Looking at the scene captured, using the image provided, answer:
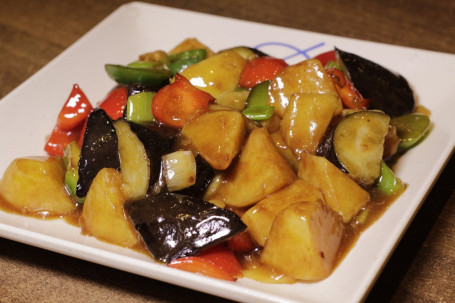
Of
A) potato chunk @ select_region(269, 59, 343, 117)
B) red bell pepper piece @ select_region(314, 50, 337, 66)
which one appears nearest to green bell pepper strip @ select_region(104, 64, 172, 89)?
potato chunk @ select_region(269, 59, 343, 117)

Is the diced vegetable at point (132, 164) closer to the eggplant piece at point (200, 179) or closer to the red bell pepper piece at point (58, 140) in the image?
the eggplant piece at point (200, 179)

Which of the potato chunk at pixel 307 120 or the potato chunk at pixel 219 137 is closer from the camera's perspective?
the potato chunk at pixel 219 137

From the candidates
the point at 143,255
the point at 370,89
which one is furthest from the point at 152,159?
the point at 370,89

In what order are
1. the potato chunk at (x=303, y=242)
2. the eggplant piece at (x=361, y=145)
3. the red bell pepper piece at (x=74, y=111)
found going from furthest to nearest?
the red bell pepper piece at (x=74, y=111)
the eggplant piece at (x=361, y=145)
the potato chunk at (x=303, y=242)

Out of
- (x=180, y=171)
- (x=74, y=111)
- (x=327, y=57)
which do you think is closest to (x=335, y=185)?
(x=180, y=171)

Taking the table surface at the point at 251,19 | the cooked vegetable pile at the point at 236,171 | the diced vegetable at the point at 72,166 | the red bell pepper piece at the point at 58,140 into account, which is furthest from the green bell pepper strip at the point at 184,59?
the table surface at the point at 251,19

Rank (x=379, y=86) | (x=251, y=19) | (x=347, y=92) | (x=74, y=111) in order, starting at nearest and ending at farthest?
(x=347, y=92)
(x=379, y=86)
(x=74, y=111)
(x=251, y=19)

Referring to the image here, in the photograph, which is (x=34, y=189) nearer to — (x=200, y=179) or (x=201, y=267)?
(x=200, y=179)
